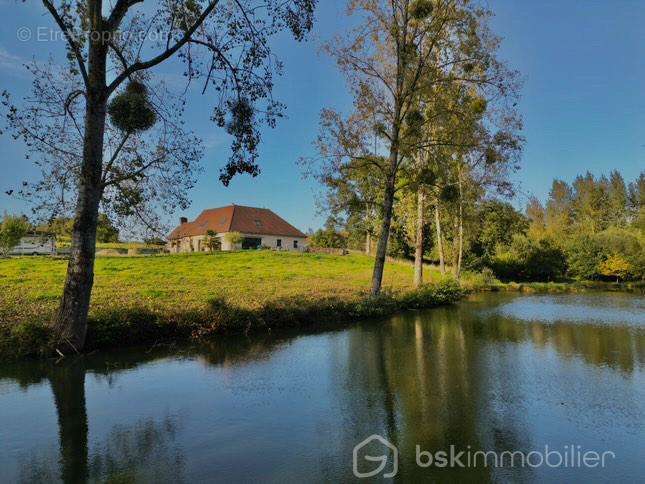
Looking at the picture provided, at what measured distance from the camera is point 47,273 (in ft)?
65.8

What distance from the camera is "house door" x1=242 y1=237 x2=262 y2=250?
47.7 m

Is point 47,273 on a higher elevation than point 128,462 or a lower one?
higher

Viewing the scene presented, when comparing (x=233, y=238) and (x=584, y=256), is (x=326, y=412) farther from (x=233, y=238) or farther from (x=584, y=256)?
(x=584, y=256)

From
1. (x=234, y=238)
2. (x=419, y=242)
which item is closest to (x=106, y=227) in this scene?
(x=419, y=242)

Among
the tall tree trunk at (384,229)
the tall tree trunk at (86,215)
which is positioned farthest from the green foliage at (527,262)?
the tall tree trunk at (86,215)

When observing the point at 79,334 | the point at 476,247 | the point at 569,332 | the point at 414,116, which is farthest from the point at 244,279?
the point at 476,247

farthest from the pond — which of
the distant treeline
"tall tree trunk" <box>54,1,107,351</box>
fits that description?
the distant treeline

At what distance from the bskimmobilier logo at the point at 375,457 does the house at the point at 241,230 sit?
40.4 m

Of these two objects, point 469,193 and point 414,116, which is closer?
point 414,116

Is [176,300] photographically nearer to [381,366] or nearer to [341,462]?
[381,366]

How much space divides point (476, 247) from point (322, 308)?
31.2 meters

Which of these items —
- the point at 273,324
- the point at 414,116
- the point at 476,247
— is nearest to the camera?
the point at 273,324

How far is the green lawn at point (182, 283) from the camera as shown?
12.3m

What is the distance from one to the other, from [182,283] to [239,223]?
30511mm
